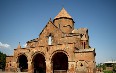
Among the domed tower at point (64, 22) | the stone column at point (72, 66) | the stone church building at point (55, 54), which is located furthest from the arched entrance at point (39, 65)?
the domed tower at point (64, 22)

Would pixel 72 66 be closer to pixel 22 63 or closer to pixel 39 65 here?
pixel 39 65

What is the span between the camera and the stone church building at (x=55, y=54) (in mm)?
23625

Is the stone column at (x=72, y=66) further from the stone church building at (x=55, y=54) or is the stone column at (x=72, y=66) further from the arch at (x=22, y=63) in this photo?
the arch at (x=22, y=63)

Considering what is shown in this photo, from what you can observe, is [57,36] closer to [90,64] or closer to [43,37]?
[43,37]

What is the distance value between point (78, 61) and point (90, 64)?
1855 mm

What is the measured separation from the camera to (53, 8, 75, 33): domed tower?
35.7 meters

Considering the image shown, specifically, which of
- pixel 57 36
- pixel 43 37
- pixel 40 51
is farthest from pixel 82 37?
pixel 40 51

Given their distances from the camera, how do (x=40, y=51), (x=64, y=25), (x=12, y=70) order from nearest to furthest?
(x=40, y=51) → (x=12, y=70) → (x=64, y=25)

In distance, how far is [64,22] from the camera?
36.0 metres

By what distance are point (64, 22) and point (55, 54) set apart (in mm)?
12019

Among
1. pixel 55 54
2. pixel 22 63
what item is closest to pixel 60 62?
pixel 55 54

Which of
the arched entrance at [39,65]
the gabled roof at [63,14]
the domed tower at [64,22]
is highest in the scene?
the gabled roof at [63,14]

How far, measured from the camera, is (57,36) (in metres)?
30.0

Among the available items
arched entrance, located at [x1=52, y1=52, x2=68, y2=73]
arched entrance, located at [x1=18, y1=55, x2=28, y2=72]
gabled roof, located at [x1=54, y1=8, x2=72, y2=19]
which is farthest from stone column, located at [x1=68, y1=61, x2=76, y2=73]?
gabled roof, located at [x1=54, y1=8, x2=72, y2=19]
